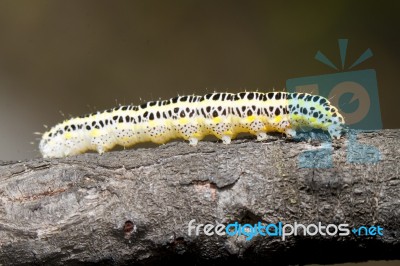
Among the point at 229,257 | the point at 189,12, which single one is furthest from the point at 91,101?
the point at 229,257

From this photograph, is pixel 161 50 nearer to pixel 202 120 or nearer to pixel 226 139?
pixel 202 120

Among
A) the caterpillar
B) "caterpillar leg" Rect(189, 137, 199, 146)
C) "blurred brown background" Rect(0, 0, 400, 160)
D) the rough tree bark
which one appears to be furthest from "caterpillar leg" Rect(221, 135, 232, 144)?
"blurred brown background" Rect(0, 0, 400, 160)

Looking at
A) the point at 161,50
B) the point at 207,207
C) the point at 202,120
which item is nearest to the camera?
Answer: the point at 207,207

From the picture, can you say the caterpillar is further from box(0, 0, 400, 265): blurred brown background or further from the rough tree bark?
box(0, 0, 400, 265): blurred brown background

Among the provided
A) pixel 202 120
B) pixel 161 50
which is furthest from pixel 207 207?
pixel 161 50

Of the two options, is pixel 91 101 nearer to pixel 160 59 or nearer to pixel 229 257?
pixel 160 59

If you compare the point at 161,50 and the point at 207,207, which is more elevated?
the point at 161,50
